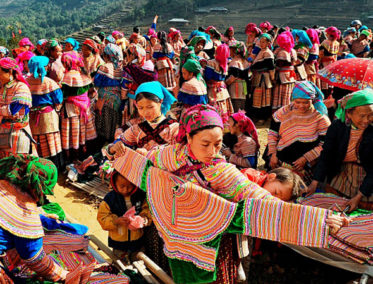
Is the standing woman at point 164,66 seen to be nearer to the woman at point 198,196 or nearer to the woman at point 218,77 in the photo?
the woman at point 218,77

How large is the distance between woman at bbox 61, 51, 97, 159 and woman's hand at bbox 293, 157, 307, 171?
135 inches

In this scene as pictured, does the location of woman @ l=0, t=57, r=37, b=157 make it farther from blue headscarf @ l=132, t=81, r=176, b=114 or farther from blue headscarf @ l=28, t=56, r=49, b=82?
blue headscarf @ l=132, t=81, r=176, b=114

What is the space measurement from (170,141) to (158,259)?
3.16ft

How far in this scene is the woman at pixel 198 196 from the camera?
70.2 inches

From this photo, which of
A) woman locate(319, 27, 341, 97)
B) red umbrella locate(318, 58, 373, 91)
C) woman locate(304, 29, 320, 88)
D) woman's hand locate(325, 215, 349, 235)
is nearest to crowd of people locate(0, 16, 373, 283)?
woman's hand locate(325, 215, 349, 235)

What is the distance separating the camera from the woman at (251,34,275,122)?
6.55 meters

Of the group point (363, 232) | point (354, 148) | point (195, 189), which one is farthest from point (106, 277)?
point (354, 148)

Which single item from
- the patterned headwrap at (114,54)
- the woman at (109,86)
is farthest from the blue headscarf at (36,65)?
the patterned headwrap at (114,54)

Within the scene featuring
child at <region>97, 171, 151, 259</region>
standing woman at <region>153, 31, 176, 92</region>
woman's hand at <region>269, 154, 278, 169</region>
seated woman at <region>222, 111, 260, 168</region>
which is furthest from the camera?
standing woman at <region>153, 31, 176, 92</region>

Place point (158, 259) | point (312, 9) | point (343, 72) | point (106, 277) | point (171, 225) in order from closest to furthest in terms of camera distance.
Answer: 1. point (171, 225)
2. point (106, 277)
3. point (158, 259)
4. point (343, 72)
5. point (312, 9)

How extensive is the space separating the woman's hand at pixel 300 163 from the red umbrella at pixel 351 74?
2.44ft

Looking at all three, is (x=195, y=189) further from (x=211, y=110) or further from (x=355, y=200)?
(x=355, y=200)

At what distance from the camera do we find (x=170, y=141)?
2684mm

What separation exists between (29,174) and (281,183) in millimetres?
1628
